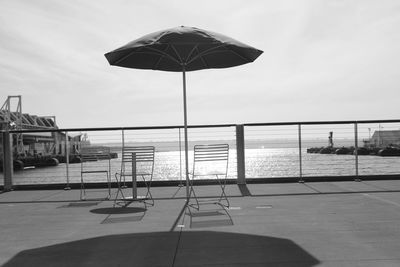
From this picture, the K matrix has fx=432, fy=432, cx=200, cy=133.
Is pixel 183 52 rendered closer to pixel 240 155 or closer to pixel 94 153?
pixel 94 153

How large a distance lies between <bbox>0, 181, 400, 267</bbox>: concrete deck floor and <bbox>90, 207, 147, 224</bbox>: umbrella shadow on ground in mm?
13

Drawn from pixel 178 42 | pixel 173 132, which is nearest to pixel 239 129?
pixel 173 132

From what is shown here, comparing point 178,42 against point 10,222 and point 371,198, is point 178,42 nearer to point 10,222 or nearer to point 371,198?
point 10,222

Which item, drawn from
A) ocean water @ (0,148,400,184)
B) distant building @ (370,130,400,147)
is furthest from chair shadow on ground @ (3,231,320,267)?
distant building @ (370,130,400,147)

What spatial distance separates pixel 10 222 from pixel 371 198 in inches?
184

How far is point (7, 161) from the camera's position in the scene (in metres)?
8.12

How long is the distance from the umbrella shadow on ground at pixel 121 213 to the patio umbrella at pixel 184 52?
83 cm

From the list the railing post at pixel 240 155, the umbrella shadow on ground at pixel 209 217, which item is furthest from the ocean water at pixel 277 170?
the umbrella shadow on ground at pixel 209 217

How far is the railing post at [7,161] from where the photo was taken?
8023 mm

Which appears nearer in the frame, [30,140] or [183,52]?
[183,52]

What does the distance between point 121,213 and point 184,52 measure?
256 centimetres

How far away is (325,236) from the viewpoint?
12.9 ft

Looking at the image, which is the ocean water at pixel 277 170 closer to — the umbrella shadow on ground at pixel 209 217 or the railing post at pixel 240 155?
the railing post at pixel 240 155

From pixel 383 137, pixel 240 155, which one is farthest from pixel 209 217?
pixel 383 137
